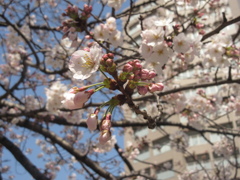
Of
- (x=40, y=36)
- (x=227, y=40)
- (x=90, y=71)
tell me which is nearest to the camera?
(x=90, y=71)

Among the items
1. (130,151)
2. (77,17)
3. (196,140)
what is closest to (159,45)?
(77,17)

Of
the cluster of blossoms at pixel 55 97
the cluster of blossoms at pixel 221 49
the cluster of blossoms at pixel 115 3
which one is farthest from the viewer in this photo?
the cluster of blossoms at pixel 55 97

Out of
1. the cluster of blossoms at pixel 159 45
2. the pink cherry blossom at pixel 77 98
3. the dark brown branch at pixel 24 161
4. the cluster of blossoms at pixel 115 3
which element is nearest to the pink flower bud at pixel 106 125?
the pink cherry blossom at pixel 77 98

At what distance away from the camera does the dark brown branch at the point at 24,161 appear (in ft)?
11.4

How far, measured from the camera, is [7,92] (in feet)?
11.9

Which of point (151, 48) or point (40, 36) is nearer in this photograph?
point (151, 48)

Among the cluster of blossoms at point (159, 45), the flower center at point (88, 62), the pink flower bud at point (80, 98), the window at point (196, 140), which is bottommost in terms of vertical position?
the pink flower bud at point (80, 98)

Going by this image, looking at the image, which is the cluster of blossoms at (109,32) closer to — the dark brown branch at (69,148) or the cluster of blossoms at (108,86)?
the cluster of blossoms at (108,86)

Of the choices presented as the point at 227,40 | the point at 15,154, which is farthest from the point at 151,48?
the point at 15,154

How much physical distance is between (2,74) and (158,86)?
5.12 meters

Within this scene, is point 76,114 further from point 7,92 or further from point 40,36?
point 40,36

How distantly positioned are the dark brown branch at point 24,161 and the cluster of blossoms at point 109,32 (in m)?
2.14

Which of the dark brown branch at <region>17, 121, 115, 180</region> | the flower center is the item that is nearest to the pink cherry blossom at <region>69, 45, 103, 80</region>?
the flower center

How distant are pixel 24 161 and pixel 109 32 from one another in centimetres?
251
